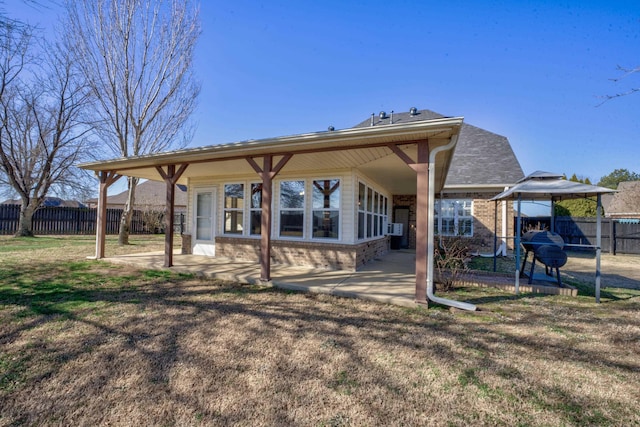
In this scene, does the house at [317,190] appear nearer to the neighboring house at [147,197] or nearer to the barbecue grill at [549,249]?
the barbecue grill at [549,249]

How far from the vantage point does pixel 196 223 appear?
30.6ft

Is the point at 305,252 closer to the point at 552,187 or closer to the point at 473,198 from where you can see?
the point at 552,187

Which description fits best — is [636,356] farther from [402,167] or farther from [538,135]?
[538,135]

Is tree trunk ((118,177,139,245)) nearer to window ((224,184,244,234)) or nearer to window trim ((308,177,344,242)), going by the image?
window ((224,184,244,234))

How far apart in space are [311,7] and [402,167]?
17.3ft

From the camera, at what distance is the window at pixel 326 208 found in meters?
7.29

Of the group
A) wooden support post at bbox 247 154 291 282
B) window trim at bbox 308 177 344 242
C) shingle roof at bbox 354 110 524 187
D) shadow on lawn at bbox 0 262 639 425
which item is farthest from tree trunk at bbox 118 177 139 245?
shingle roof at bbox 354 110 524 187

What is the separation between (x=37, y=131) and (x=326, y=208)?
1745cm

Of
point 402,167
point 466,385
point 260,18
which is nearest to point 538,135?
point 402,167

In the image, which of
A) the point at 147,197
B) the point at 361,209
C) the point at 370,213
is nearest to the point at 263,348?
the point at 361,209

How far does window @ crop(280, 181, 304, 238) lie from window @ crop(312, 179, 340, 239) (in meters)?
0.39

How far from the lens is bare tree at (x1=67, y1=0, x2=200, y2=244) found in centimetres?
1145

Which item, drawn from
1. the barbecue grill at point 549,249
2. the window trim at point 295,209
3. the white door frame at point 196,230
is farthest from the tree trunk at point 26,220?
the barbecue grill at point 549,249

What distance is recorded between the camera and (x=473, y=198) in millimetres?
11805
